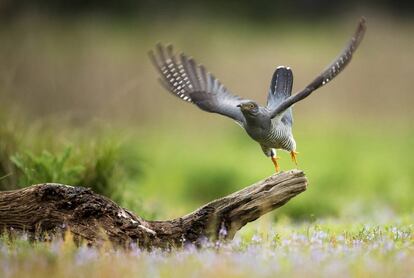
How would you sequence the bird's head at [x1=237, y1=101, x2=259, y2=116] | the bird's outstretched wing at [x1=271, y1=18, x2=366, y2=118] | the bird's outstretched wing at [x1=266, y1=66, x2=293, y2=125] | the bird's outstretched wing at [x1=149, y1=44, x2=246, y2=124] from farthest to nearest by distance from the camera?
the bird's outstretched wing at [x1=149, y1=44, x2=246, y2=124]
the bird's outstretched wing at [x1=266, y1=66, x2=293, y2=125]
the bird's head at [x1=237, y1=101, x2=259, y2=116]
the bird's outstretched wing at [x1=271, y1=18, x2=366, y2=118]

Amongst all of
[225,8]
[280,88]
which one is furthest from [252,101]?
[225,8]

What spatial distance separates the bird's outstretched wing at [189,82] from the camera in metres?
7.64

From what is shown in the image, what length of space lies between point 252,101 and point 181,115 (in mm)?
14744

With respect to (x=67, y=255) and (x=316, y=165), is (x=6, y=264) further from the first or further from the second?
(x=316, y=165)

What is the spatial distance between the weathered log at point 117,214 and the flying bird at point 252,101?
2.37 ft

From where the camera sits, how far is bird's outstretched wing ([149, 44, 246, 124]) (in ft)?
25.1

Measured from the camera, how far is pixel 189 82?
7.80 metres

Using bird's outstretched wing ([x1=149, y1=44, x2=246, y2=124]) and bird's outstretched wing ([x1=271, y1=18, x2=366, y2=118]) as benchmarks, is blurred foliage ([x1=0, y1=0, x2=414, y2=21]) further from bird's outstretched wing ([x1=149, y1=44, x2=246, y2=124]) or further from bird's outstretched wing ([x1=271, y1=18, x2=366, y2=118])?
bird's outstretched wing ([x1=271, y1=18, x2=366, y2=118])

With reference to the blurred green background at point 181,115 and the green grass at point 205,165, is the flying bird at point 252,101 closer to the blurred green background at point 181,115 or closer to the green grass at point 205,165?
the blurred green background at point 181,115

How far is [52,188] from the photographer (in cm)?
612

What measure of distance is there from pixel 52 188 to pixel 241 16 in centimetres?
3104

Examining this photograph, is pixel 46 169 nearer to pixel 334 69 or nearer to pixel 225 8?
pixel 334 69

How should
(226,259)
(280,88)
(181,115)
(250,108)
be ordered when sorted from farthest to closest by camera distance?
(181,115) → (280,88) → (250,108) → (226,259)

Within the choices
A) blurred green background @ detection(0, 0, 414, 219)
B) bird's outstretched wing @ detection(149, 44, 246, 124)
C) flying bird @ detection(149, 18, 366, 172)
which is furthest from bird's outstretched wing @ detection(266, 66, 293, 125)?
blurred green background @ detection(0, 0, 414, 219)
